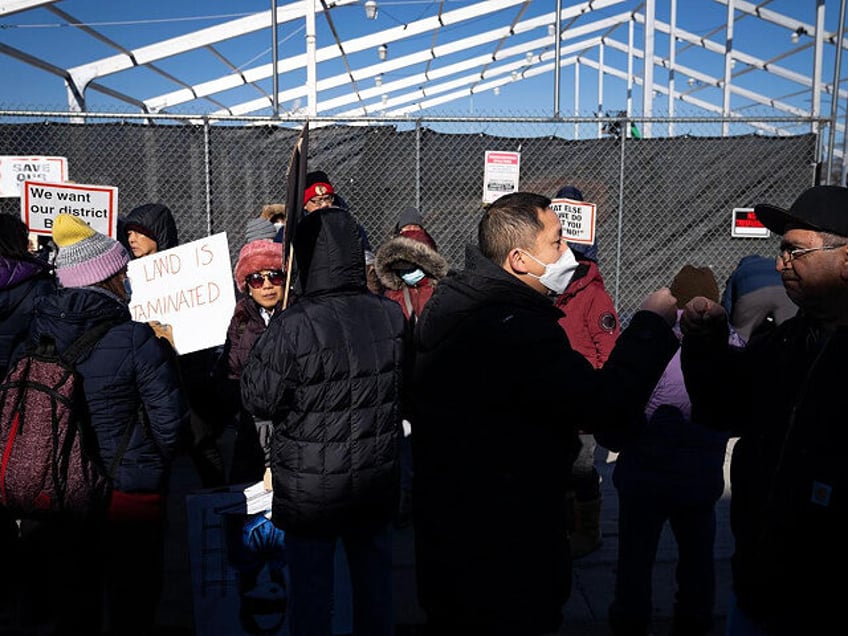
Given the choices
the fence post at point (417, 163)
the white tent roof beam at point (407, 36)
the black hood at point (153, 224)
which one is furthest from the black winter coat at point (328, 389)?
the white tent roof beam at point (407, 36)

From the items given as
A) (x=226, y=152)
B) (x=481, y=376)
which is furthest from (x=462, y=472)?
(x=226, y=152)

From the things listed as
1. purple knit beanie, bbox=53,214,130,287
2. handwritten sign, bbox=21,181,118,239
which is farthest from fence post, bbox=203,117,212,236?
purple knit beanie, bbox=53,214,130,287

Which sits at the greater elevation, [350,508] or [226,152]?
[226,152]

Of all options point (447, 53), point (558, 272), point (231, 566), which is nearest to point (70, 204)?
point (231, 566)

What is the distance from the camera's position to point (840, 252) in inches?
70.9

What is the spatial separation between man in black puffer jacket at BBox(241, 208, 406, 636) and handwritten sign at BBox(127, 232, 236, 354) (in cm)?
88

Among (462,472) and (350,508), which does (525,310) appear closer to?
(462,472)

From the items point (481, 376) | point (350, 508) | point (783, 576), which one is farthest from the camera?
point (350, 508)

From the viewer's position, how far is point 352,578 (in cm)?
282

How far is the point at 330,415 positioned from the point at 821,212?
1790mm

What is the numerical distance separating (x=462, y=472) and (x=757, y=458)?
86 centimetres

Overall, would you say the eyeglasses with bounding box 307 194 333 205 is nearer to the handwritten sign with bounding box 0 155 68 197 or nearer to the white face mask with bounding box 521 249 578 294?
the handwritten sign with bounding box 0 155 68 197

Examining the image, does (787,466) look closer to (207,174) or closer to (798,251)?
(798,251)

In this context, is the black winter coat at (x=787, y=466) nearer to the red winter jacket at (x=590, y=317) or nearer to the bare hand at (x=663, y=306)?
the bare hand at (x=663, y=306)
